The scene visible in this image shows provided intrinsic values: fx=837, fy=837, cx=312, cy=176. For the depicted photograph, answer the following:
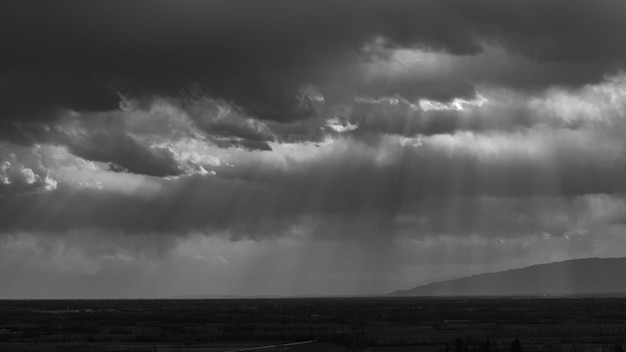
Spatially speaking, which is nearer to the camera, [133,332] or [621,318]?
[133,332]

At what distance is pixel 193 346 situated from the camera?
78812mm

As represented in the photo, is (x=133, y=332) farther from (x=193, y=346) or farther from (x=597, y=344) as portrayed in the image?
(x=597, y=344)

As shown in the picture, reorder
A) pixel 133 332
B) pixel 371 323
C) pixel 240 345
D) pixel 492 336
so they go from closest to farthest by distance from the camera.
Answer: pixel 240 345, pixel 492 336, pixel 133 332, pixel 371 323

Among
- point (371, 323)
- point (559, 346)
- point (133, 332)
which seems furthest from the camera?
point (371, 323)

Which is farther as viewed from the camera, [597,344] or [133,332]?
[133,332]

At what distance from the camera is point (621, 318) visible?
127 meters

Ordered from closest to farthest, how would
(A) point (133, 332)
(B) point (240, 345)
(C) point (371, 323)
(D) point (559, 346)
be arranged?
(D) point (559, 346), (B) point (240, 345), (A) point (133, 332), (C) point (371, 323)

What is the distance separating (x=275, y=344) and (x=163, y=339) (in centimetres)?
1414

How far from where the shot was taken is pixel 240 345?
3132 inches

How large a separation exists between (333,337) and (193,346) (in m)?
14.1

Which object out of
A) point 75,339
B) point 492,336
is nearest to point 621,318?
point 492,336

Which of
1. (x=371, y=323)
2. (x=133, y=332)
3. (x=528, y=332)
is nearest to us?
(x=528, y=332)

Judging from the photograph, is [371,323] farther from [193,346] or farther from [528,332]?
[193,346]

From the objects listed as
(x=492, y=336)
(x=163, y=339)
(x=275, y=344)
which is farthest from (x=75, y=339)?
(x=492, y=336)
